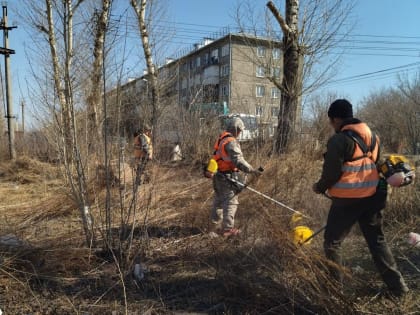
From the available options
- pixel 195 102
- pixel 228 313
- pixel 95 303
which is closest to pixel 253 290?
pixel 228 313

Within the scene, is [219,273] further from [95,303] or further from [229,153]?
[229,153]

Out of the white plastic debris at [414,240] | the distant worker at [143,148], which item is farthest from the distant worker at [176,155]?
the white plastic debris at [414,240]

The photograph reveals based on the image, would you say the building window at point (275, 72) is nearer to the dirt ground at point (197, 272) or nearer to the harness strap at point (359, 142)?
the dirt ground at point (197, 272)

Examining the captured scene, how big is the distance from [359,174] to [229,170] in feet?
6.74

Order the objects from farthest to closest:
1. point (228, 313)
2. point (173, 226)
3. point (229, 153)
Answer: point (173, 226)
point (229, 153)
point (228, 313)

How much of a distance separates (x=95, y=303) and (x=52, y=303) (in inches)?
15.8

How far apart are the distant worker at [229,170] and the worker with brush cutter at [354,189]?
165cm

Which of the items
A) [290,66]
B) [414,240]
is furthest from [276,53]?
[414,240]

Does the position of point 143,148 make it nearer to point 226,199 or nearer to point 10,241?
point 226,199

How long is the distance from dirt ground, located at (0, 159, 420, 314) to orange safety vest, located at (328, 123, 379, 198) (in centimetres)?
60

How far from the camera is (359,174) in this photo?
2578mm

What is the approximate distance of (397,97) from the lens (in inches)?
1112

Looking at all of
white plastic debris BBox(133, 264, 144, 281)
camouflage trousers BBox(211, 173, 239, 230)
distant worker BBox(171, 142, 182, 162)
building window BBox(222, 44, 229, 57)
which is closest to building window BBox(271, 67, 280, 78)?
distant worker BBox(171, 142, 182, 162)

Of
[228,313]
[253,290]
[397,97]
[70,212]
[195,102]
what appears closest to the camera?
[228,313]
